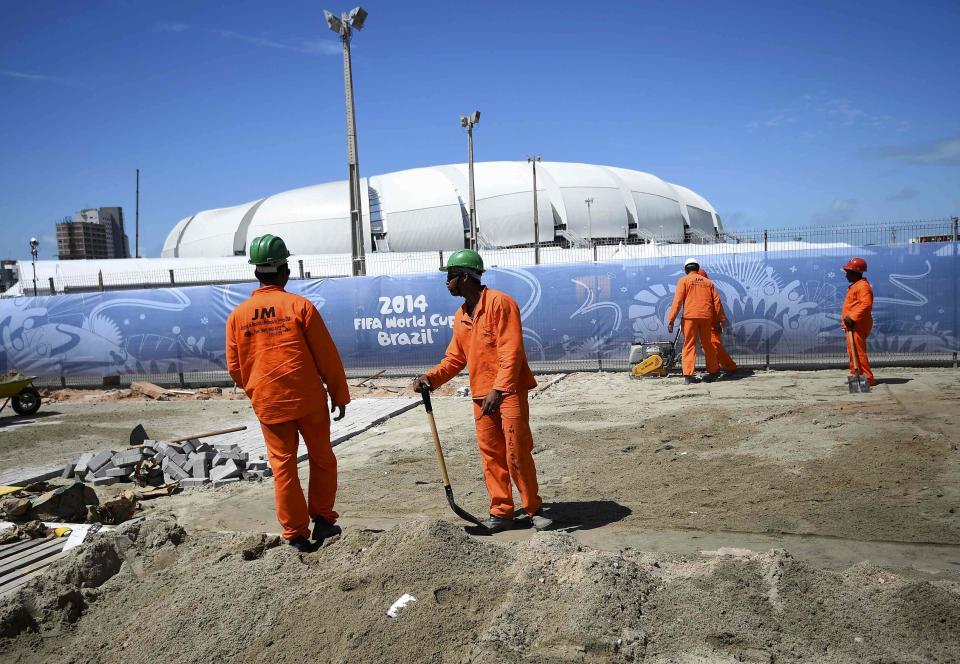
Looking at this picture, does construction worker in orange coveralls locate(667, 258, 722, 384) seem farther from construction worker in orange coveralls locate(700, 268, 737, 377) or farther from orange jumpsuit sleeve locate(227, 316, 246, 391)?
orange jumpsuit sleeve locate(227, 316, 246, 391)

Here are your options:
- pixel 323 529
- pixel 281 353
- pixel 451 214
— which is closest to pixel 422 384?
pixel 281 353

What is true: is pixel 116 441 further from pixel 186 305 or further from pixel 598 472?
pixel 598 472

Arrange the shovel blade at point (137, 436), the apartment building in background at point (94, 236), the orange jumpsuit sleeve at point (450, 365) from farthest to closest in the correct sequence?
the apartment building in background at point (94, 236), the shovel blade at point (137, 436), the orange jumpsuit sleeve at point (450, 365)

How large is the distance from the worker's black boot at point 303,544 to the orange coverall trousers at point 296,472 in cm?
2

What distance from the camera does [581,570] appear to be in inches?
136

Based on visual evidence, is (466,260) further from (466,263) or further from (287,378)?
(287,378)

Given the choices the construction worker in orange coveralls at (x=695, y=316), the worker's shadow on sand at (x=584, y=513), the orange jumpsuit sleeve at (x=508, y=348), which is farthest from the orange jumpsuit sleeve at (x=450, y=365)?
the construction worker in orange coveralls at (x=695, y=316)

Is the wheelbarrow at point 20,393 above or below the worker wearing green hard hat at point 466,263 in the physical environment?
below

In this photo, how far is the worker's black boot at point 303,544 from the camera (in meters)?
4.46

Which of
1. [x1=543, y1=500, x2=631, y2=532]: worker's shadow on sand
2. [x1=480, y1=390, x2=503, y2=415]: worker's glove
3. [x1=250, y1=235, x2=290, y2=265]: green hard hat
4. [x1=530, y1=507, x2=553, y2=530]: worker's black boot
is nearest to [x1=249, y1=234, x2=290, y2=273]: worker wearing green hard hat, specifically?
[x1=250, y1=235, x2=290, y2=265]: green hard hat

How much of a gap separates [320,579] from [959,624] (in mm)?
2930

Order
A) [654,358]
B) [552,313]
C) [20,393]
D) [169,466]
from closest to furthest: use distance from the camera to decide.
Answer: [169,466] → [654,358] → [20,393] → [552,313]

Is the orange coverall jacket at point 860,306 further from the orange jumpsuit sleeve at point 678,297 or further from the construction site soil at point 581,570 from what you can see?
the construction site soil at point 581,570

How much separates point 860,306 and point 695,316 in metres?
2.35
